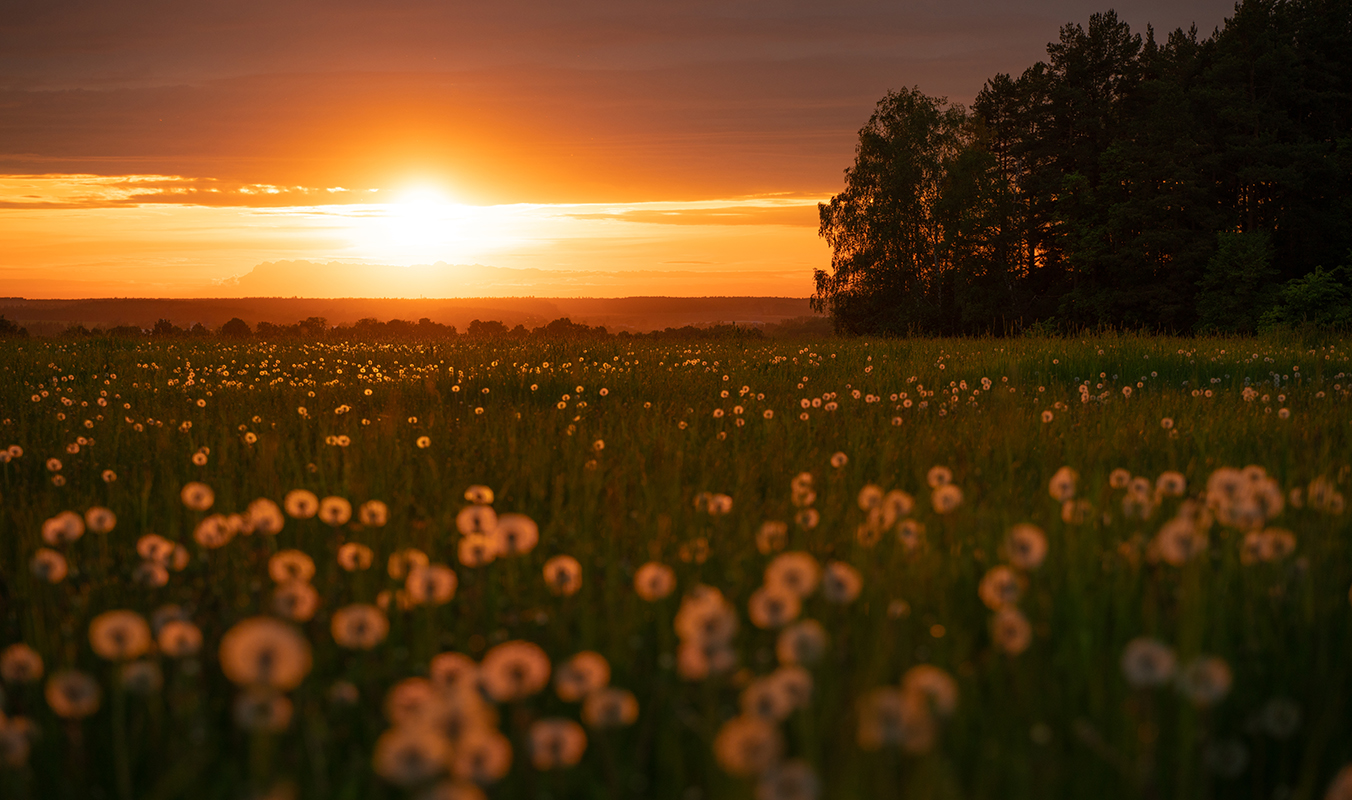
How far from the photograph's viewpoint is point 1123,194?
→ 147ft

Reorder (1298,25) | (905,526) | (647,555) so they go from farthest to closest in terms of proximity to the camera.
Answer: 1. (1298,25)
2. (647,555)
3. (905,526)

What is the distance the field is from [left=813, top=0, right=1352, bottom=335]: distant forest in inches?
1429

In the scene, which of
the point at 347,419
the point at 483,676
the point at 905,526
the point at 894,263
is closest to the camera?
the point at 483,676

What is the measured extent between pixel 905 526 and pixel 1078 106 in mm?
53185

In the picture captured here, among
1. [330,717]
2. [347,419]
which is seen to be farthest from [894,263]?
[330,717]

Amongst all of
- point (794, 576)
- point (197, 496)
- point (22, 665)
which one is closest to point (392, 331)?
point (197, 496)

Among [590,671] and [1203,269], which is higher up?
Result: [1203,269]

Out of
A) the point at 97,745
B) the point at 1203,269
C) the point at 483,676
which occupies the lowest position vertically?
the point at 97,745

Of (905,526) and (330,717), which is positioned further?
(905,526)

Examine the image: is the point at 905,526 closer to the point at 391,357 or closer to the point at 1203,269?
the point at 391,357

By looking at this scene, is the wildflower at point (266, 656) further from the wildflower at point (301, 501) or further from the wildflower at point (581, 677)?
the wildflower at point (301, 501)

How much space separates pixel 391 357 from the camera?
13.2m

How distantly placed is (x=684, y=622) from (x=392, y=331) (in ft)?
81.6

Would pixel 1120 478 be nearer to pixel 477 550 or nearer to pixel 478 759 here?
pixel 477 550
